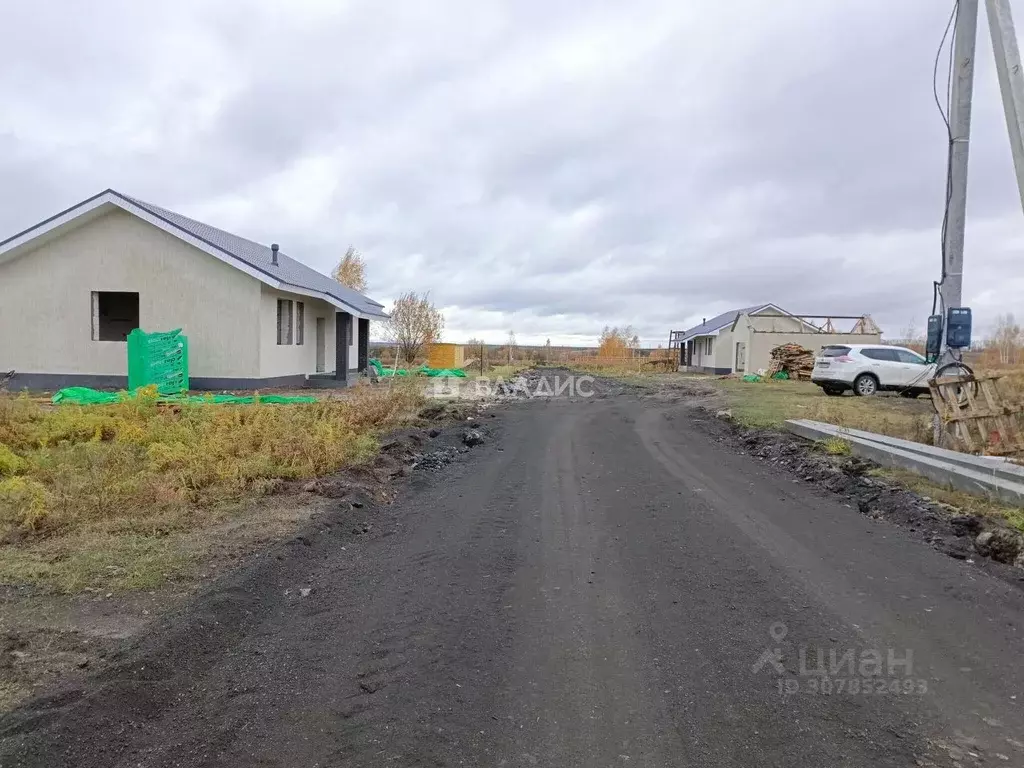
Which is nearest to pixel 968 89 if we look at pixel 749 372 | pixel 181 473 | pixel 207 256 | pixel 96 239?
pixel 181 473

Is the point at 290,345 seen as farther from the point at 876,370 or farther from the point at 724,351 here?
the point at 724,351

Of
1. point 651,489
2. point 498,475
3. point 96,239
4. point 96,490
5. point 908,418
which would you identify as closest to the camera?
point 96,490

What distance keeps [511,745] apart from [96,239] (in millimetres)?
19657

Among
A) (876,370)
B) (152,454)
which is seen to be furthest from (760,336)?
(152,454)

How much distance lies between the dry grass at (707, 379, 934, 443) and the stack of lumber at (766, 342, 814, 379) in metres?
14.3

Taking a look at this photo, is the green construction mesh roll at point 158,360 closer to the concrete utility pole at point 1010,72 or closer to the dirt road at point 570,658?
the dirt road at point 570,658

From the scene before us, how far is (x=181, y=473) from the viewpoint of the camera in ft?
22.8

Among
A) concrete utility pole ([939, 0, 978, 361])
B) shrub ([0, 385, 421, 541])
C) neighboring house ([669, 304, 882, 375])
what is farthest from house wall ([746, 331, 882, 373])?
shrub ([0, 385, 421, 541])

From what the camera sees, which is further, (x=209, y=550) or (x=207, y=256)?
(x=207, y=256)

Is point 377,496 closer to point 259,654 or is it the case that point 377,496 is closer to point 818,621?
point 259,654

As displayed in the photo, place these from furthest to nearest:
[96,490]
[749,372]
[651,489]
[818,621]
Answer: [749,372], [651,489], [96,490], [818,621]

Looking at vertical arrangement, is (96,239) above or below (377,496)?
above

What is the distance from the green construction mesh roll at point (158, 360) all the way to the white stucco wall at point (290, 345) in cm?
199

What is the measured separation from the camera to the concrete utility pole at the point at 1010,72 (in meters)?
7.22
